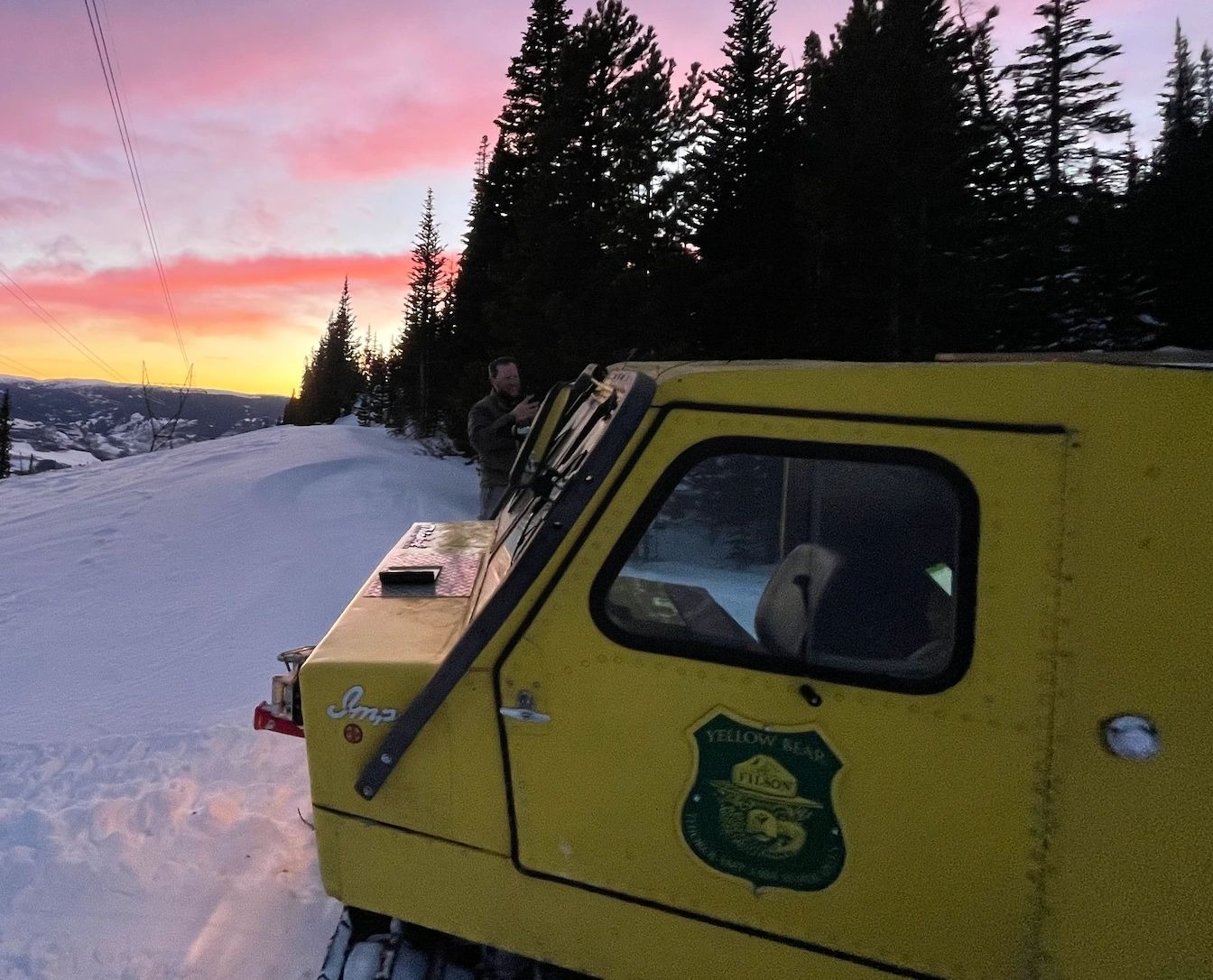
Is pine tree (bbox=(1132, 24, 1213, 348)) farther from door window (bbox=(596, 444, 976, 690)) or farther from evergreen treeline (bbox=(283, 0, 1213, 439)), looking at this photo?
door window (bbox=(596, 444, 976, 690))

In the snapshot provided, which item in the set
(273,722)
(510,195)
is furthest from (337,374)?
(273,722)

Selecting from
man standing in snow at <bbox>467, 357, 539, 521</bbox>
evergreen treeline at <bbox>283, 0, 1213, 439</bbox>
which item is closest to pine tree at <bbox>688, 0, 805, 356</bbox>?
evergreen treeline at <bbox>283, 0, 1213, 439</bbox>

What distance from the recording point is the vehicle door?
1737mm

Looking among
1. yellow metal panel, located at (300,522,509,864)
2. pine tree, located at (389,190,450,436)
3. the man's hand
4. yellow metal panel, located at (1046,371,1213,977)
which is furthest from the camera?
pine tree, located at (389,190,450,436)

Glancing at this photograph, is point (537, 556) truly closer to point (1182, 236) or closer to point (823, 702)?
point (823, 702)

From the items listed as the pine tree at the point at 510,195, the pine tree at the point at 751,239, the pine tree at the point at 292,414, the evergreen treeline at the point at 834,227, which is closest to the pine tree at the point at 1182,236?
the evergreen treeline at the point at 834,227

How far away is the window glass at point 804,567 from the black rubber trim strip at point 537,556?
7.3 inches

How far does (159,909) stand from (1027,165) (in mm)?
21594

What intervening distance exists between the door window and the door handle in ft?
0.93

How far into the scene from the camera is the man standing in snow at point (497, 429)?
19.8 ft

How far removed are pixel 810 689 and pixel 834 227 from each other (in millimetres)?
13380

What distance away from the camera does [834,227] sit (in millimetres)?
13648

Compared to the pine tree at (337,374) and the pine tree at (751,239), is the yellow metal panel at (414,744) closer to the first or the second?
the pine tree at (751,239)

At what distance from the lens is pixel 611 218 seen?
14.7 meters
